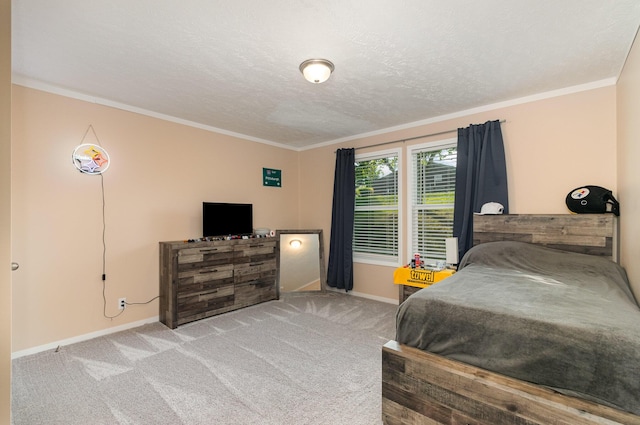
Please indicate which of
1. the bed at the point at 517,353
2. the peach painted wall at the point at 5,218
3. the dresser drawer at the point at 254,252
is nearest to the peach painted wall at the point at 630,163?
the bed at the point at 517,353

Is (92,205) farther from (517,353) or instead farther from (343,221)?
(517,353)

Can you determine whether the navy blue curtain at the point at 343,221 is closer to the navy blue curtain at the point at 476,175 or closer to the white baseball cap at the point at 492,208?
the navy blue curtain at the point at 476,175

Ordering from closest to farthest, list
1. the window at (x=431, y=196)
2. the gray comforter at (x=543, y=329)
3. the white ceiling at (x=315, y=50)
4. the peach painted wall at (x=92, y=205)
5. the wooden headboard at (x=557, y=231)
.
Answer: the gray comforter at (x=543, y=329) → the white ceiling at (x=315, y=50) → the wooden headboard at (x=557, y=231) → the peach painted wall at (x=92, y=205) → the window at (x=431, y=196)

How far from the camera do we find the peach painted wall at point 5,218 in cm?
118

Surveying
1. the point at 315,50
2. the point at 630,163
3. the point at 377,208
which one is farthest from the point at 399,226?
the point at 315,50

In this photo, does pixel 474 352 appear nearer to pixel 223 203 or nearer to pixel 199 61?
pixel 199 61

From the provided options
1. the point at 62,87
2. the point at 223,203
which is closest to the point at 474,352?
the point at 223,203

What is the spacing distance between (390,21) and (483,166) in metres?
2.09

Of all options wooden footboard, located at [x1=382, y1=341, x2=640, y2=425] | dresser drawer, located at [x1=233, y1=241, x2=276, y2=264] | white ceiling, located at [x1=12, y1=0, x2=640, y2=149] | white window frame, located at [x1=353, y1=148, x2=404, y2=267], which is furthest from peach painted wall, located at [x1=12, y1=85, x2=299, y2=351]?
wooden footboard, located at [x1=382, y1=341, x2=640, y2=425]

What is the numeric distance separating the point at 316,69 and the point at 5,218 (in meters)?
2.06

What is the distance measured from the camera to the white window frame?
412 centimetres

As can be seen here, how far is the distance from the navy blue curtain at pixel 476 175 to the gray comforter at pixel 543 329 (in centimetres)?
119

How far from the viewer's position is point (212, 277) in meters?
3.65

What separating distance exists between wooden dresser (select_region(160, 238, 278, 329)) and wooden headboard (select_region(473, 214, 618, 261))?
277cm
